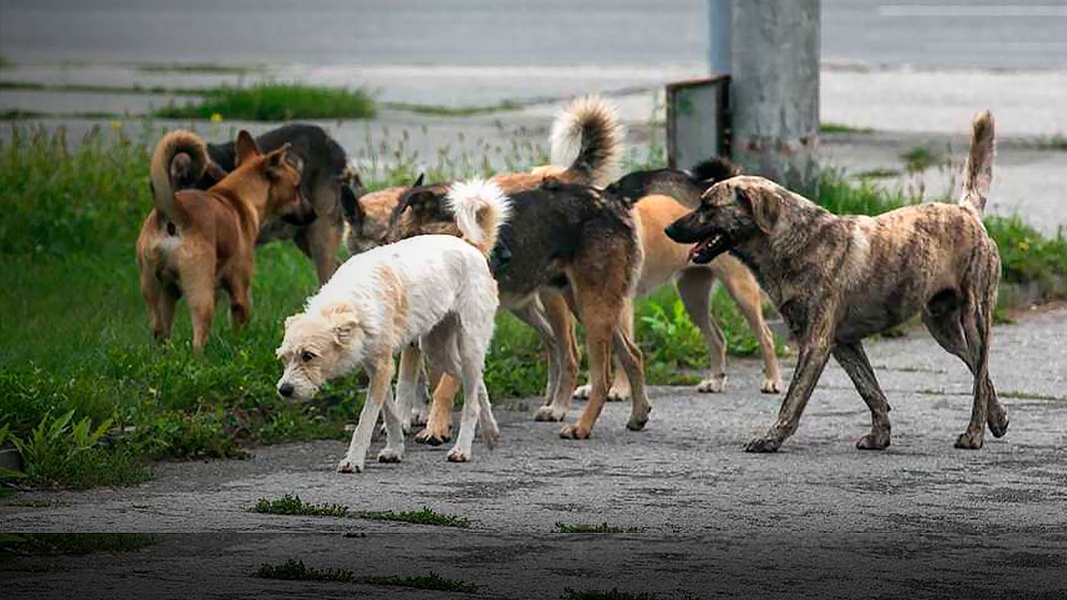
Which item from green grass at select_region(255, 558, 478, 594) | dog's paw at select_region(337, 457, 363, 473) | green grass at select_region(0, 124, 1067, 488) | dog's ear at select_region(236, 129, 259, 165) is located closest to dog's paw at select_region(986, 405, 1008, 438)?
green grass at select_region(0, 124, 1067, 488)

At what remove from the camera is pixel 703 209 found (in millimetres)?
9812

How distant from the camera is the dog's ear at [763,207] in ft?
31.9

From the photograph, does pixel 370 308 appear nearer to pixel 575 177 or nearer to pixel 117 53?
pixel 575 177

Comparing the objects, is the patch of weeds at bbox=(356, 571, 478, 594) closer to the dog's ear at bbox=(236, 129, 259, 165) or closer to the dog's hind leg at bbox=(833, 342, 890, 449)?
the dog's hind leg at bbox=(833, 342, 890, 449)

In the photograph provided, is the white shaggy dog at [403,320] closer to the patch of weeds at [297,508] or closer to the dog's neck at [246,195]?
the patch of weeds at [297,508]

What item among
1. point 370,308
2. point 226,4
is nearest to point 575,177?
point 370,308

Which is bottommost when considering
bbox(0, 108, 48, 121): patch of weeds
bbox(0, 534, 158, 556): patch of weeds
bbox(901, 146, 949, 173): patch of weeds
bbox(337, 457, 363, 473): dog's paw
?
bbox(901, 146, 949, 173): patch of weeds

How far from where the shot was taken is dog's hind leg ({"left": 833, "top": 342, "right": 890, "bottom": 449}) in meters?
9.68

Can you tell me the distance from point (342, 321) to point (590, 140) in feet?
8.47

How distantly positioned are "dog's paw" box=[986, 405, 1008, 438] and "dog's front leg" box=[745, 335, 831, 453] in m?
0.81

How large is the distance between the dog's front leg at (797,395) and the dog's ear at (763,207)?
21.7 inches

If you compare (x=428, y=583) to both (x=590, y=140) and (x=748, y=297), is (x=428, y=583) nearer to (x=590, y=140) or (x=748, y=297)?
(x=590, y=140)

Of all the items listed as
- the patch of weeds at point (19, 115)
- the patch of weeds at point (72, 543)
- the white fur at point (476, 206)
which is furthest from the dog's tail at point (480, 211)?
the patch of weeds at point (19, 115)

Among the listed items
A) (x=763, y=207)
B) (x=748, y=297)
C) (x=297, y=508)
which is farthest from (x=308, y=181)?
(x=297, y=508)
